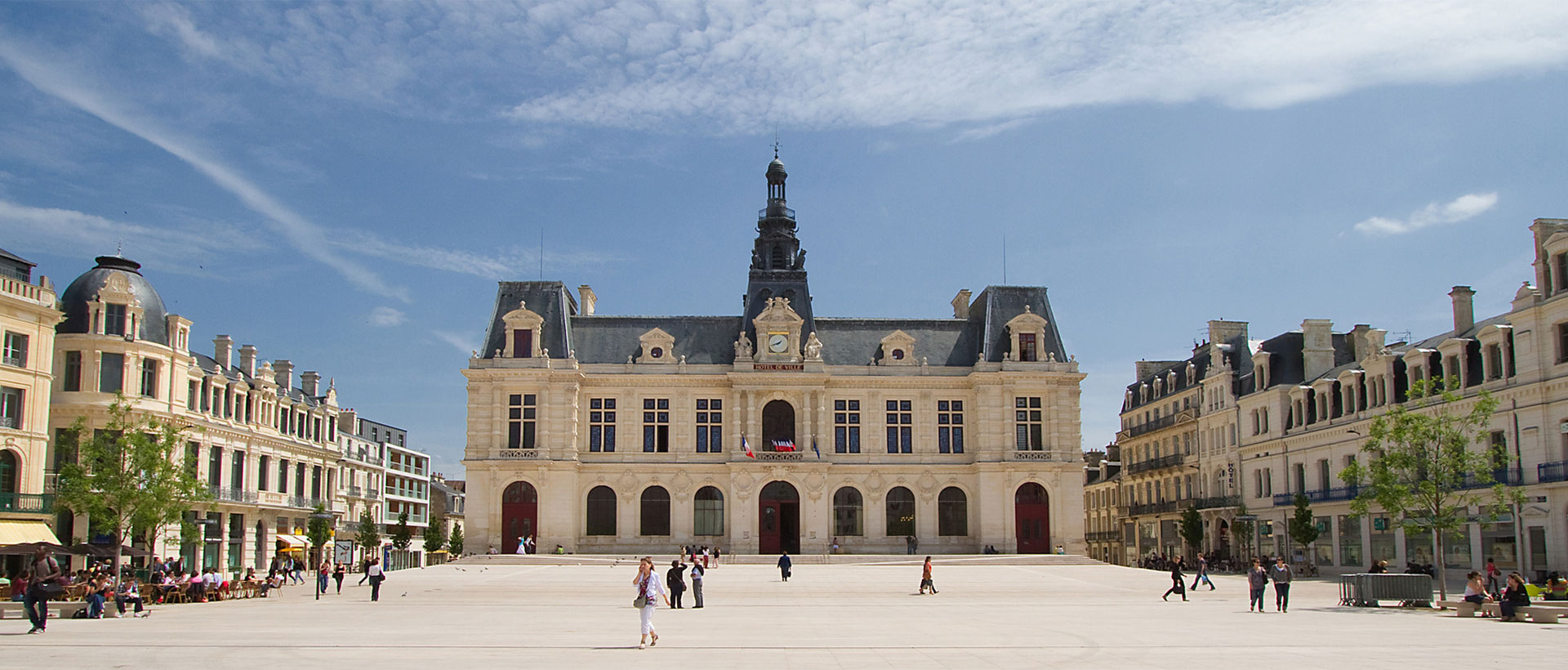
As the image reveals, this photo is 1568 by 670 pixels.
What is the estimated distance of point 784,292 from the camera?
6506cm

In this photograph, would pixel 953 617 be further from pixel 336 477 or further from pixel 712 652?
pixel 336 477

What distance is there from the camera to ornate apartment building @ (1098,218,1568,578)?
127ft

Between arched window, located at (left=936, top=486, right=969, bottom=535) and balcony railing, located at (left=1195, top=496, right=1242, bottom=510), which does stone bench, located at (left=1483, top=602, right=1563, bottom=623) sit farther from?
arched window, located at (left=936, top=486, right=969, bottom=535)

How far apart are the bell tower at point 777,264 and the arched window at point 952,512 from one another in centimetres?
1096

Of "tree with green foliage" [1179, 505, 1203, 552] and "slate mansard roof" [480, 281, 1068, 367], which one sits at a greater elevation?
"slate mansard roof" [480, 281, 1068, 367]

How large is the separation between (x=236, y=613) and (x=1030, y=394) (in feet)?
143

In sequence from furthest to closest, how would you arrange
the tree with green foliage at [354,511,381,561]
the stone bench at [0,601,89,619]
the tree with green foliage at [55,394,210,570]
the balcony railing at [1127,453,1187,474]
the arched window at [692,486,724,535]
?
1. the balcony railing at [1127,453,1187,474]
2. the tree with green foliage at [354,511,381,561]
3. the arched window at [692,486,724,535]
4. the tree with green foliage at [55,394,210,570]
5. the stone bench at [0,601,89,619]

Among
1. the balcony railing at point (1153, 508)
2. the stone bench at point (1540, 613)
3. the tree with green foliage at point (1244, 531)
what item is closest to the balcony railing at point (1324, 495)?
the tree with green foliage at point (1244, 531)

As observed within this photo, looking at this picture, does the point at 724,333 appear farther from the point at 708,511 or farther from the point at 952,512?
the point at 952,512

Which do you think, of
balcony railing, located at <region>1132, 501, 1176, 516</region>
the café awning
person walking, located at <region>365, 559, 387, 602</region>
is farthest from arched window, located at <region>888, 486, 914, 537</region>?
the café awning

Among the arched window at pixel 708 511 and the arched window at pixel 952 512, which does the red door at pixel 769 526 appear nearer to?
the arched window at pixel 708 511

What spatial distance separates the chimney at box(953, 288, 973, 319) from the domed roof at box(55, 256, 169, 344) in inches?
1612

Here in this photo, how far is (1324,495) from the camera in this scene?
5106cm

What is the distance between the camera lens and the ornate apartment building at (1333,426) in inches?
1518
